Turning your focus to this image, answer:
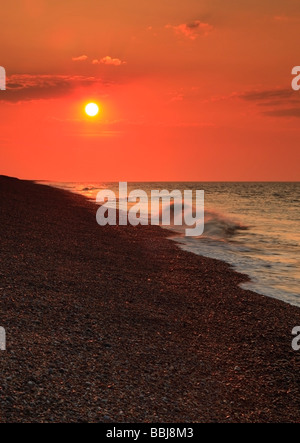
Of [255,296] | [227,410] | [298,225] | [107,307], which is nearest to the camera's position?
[227,410]

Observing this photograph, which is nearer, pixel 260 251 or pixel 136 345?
pixel 136 345

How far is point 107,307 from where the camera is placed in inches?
400

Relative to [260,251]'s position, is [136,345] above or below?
below

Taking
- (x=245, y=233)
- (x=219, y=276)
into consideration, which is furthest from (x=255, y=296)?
(x=245, y=233)

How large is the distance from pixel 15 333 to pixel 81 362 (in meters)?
1.40

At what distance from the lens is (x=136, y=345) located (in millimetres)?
8266

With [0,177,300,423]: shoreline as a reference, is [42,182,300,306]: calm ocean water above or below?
above

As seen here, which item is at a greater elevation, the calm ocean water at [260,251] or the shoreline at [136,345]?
the calm ocean water at [260,251]

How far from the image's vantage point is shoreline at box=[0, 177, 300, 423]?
6.16 metres

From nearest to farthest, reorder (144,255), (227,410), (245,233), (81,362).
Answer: (227,410)
(81,362)
(144,255)
(245,233)

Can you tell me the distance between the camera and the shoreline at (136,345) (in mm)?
6164

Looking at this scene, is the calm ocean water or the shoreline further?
the calm ocean water

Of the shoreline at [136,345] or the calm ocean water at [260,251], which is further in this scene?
the calm ocean water at [260,251]
